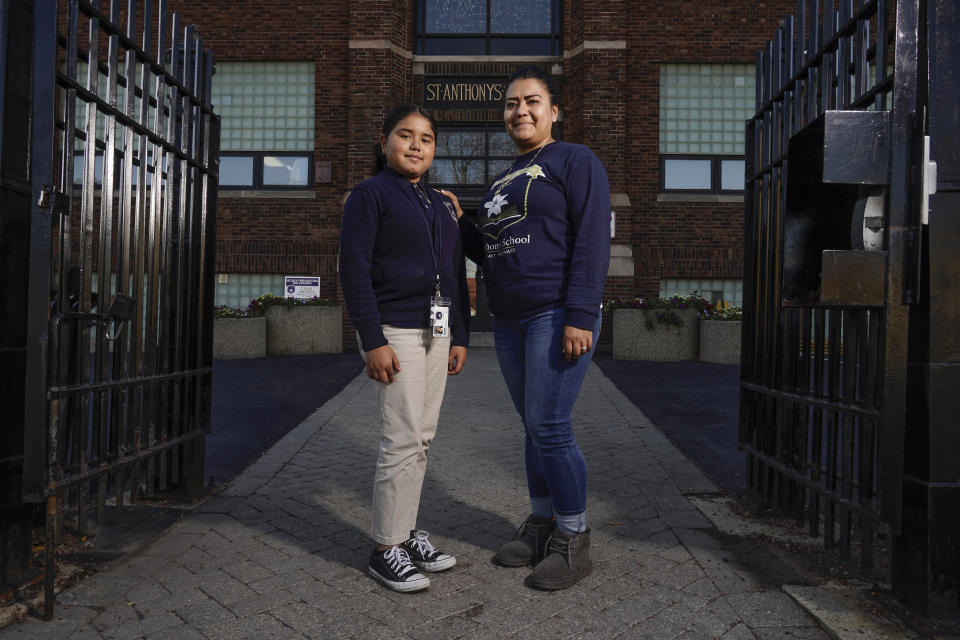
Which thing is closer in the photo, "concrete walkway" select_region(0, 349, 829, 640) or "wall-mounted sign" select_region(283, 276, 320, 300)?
"concrete walkway" select_region(0, 349, 829, 640)

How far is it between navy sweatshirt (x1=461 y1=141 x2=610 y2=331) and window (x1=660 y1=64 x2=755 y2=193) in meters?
12.0

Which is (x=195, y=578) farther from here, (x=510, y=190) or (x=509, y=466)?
(x=509, y=466)

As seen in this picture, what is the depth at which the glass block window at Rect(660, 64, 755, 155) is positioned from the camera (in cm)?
1424

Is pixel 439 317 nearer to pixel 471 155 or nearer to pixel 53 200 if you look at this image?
pixel 53 200

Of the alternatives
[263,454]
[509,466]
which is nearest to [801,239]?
[509,466]

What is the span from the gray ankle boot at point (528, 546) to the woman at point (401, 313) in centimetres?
25

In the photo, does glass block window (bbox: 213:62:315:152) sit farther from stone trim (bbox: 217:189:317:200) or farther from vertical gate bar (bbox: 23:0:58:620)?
vertical gate bar (bbox: 23:0:58:620)

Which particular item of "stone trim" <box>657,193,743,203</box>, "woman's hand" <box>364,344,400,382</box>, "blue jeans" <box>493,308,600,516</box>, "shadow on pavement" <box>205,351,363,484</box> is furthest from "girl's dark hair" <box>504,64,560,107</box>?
"stone trim" <box>657,193,743,203</box>

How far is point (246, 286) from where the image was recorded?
14.4 meters

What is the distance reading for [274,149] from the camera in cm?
1450

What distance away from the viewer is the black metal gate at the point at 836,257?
2.44 meters

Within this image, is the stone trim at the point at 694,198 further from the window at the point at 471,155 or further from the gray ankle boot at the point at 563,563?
the gray ankle boot at the point at 563,563

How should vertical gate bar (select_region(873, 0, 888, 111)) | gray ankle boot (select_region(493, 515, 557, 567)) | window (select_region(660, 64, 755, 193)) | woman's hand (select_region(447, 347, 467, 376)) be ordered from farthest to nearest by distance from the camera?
window (select_region(660, 64, 755, 193)) → woman's hand (select_region(447, 347, 467, 376)) → gray ankle boot (select_region(493, 515, 557, 567)) → vertical gate bar (select_region(873, 0, 888, 111))

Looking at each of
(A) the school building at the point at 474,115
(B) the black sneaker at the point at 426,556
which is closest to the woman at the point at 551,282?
(B) the black sneaker at the point at 426,556
